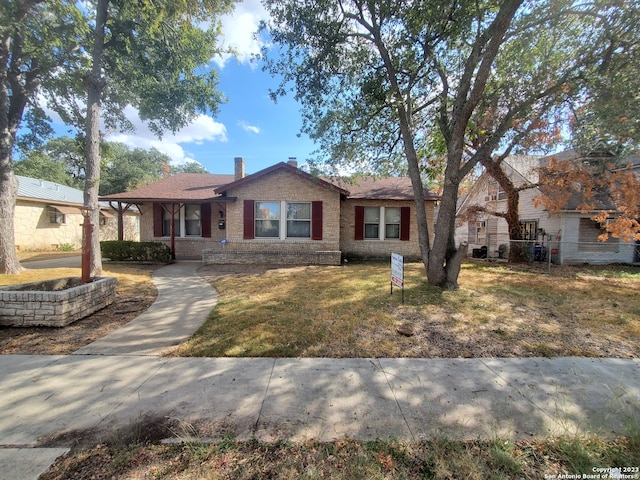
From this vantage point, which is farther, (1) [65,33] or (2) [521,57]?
(1) [65,33]

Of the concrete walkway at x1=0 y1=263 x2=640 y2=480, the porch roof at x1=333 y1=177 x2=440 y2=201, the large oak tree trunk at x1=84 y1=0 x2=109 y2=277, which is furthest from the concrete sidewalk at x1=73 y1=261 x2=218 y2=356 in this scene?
the porch roof at x1=333 y1=177 x2=440 y2=201

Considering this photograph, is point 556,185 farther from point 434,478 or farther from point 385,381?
point 434,478

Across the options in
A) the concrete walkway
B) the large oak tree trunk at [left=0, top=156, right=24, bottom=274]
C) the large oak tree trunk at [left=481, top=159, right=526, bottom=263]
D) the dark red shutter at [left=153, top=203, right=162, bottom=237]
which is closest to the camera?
the concrete walkway

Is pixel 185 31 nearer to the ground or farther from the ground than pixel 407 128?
farther from the ground

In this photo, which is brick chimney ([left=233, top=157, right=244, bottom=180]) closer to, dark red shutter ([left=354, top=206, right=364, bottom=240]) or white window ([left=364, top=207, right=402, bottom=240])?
dark red shutter ([left=354, top=206, right=364, bottom=240])

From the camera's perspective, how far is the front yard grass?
4.01 metres

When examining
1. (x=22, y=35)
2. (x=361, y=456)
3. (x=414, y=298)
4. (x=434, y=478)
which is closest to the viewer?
(x=434, y=478)

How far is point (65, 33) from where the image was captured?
30.8 ft

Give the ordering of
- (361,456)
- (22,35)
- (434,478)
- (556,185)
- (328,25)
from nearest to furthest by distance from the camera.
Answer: (434,478) < (361,456) < (328,25) < (22,35) < (556,185)

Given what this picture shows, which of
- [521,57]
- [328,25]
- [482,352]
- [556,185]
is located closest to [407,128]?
[328,25]

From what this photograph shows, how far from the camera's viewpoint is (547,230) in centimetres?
1466

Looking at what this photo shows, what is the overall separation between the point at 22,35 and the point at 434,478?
14.8m

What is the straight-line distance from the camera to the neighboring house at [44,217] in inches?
627

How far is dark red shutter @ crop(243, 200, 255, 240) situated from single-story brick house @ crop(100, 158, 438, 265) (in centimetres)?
4
